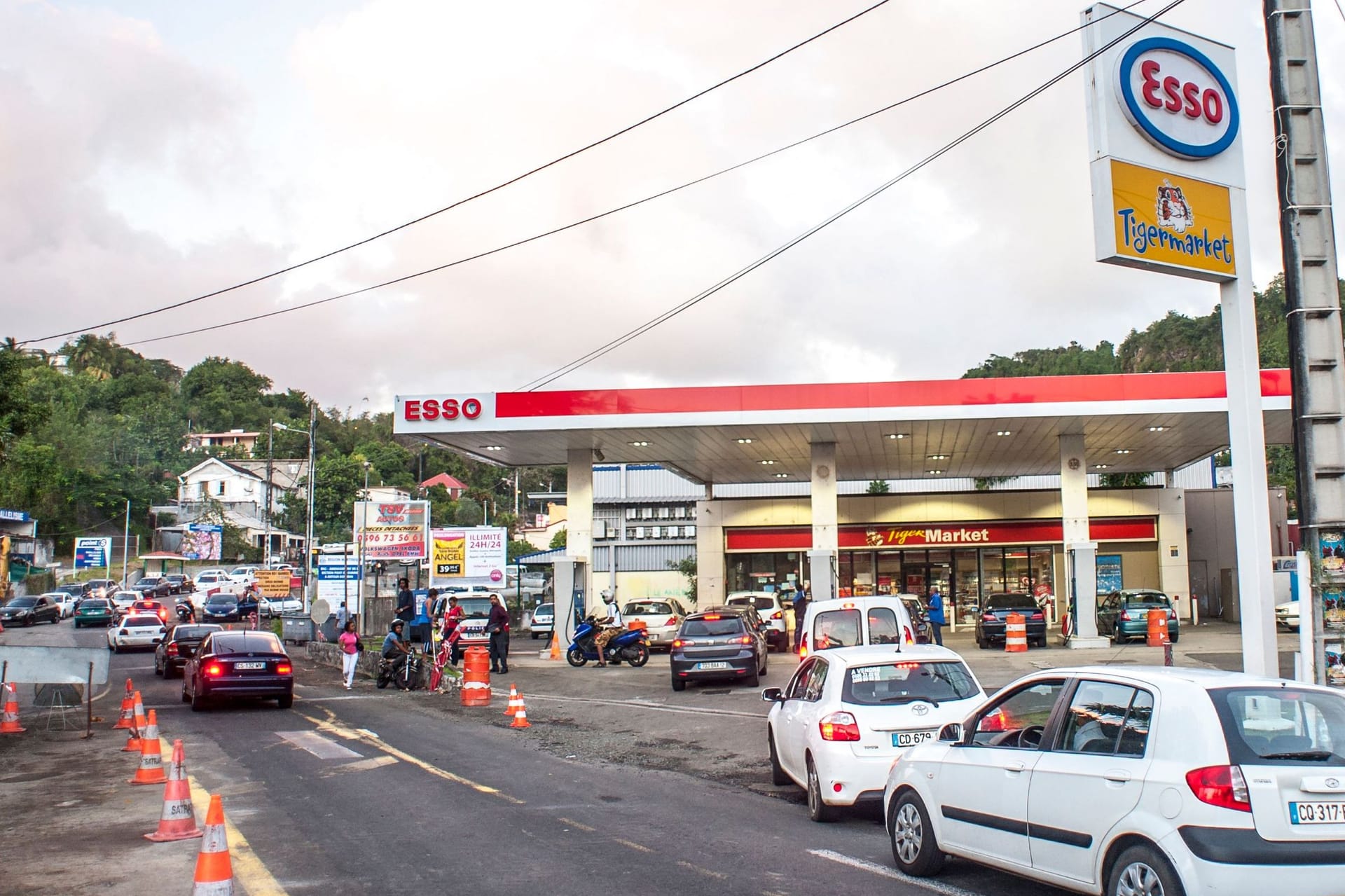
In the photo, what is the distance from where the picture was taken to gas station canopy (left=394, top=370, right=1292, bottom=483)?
27.9 meters

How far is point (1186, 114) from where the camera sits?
1253cm

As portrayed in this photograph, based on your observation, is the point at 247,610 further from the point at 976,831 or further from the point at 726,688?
the point at 976,831

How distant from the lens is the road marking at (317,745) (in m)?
14.2

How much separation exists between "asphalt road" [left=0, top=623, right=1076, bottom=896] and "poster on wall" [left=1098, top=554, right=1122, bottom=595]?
1155 inches

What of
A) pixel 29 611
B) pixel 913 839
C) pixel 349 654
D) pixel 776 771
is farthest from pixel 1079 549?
pixel 29 611

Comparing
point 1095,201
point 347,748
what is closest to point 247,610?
point 347,748

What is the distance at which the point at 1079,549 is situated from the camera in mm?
29688

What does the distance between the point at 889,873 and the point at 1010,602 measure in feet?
84.1

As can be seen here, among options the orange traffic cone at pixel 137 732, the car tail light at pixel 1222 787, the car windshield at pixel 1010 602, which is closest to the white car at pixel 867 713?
the car tail light at pixel 1222 787

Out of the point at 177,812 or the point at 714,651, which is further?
the point at 714,651

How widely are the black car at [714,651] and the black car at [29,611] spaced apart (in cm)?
4055

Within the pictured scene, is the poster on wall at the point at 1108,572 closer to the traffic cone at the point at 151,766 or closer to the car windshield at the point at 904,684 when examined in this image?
the car windshield at the point at 904,684

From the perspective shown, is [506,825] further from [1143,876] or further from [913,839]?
[1143,876]

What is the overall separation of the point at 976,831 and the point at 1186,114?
357 inches
